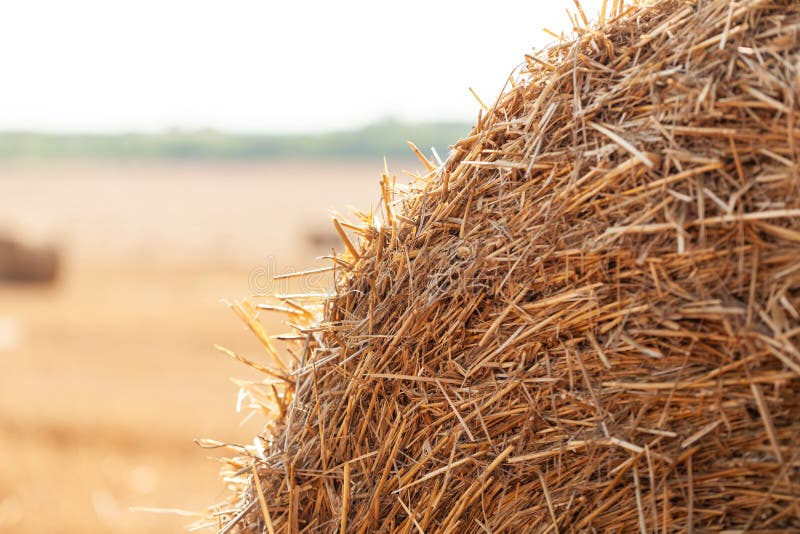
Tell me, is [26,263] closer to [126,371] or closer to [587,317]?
[126,371]

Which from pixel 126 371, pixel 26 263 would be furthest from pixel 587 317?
pixel 26 263

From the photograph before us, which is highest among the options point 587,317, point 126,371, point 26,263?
point 587,317

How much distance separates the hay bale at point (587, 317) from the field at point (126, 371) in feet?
2.19

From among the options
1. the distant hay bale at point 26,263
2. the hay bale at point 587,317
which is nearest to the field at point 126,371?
the distant hay bale at point 26,263

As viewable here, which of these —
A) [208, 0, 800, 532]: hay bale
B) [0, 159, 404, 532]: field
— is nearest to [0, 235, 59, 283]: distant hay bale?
[0, 159, 404, 532]: field

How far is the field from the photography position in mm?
6023

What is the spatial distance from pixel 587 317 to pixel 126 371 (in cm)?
845

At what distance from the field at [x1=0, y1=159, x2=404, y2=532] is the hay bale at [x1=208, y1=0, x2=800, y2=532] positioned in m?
0.67

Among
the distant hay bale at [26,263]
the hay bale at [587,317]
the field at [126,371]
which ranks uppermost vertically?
the hay bale at [587,317]

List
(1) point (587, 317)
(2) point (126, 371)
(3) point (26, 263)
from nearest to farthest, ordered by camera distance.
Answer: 1. (1) point (587, 317)
2. (2) point (126, 371)
3. (3) point (26, 263)

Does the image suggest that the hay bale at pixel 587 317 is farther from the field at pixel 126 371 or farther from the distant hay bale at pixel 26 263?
the distant hay bale at pixel 26 263

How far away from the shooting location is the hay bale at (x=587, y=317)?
174 centimetres

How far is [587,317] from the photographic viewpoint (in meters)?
1.90

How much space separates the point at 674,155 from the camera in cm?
180
